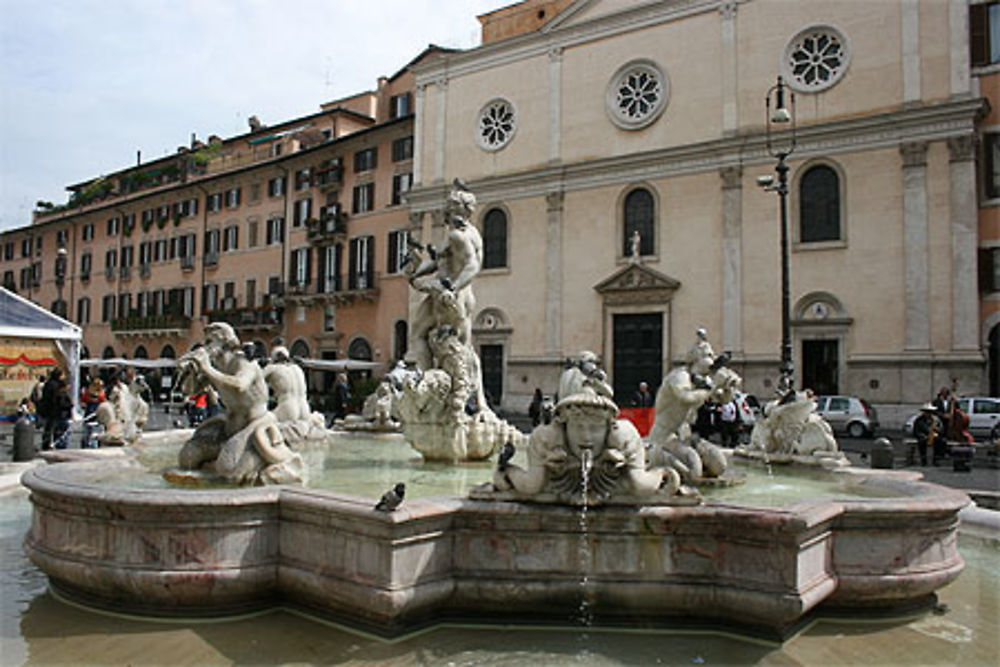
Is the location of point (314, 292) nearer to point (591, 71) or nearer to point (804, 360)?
point (591, 71)

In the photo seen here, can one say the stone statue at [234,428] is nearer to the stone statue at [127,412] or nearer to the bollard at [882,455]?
the stone statue at [127,412]

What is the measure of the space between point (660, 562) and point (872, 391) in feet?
74.3

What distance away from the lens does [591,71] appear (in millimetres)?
31656

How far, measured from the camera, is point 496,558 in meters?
4.65

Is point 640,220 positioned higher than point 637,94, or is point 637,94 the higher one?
point 637,94

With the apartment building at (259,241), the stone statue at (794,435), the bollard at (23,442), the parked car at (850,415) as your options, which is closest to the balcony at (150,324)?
the apartment building at (259,241)

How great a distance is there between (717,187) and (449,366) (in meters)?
22.4

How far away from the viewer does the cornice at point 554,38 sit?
29.5 metres

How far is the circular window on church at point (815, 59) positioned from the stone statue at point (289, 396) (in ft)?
75.6

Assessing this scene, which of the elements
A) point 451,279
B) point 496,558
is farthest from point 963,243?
point 496,558

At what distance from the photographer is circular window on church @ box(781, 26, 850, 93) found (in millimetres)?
26391

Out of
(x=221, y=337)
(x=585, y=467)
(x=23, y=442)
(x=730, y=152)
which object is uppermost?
(x=730, y=152)

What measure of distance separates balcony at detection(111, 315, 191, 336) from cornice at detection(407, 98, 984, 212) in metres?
20.5

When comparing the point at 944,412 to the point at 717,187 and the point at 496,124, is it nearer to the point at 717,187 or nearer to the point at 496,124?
the point at 717,187
